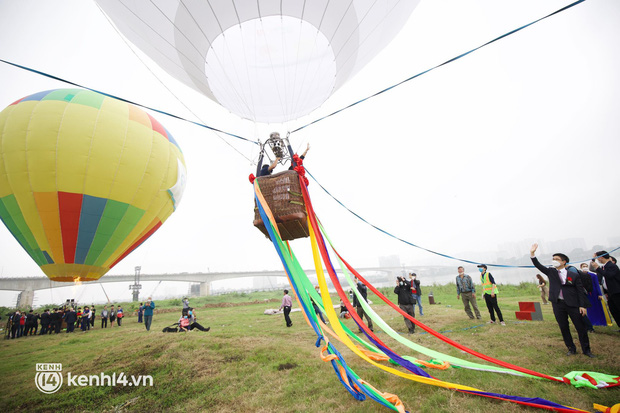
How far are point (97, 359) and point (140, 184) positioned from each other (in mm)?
4963

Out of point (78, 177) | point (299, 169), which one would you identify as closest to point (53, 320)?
point (78, 177)

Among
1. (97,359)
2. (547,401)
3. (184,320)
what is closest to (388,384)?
(547,401)

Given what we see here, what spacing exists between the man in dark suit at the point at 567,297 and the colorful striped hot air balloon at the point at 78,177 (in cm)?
1040

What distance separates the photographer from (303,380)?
419 centimetres

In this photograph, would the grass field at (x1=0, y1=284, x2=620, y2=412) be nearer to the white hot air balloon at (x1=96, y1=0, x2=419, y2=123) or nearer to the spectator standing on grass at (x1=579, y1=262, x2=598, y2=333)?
the spectator standing on grass at (x1=579, y1=262, x2=598, y2=333)

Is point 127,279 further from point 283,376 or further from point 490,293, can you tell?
point 490,293

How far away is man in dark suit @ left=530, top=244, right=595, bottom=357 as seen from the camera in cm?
430

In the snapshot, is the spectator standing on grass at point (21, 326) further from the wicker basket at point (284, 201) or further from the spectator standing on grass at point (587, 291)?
the spectator standing on grass at point (587, 291)

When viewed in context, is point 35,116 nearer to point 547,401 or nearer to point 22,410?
point 22,410

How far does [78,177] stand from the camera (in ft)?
25.0

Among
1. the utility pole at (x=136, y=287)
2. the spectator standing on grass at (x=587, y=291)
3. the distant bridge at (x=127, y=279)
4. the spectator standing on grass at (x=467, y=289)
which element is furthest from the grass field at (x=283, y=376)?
the utility pole at (x=136, y=287)

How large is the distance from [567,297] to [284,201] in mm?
5083

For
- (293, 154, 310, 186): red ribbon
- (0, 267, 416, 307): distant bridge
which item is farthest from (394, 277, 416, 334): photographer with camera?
(0, 267, 416, 307): distant bridge

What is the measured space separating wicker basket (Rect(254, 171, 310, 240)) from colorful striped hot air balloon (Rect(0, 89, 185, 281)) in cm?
678
